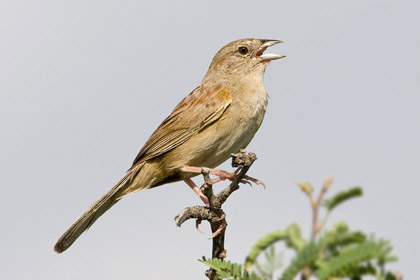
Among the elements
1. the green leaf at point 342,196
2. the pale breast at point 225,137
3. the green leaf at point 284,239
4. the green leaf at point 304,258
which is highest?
the pale breast at point 225,137

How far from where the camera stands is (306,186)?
5.09 feet

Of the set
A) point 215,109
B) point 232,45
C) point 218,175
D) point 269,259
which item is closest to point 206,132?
point 215,109

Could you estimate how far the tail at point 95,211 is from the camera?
21.7ft

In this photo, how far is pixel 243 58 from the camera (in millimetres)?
7508

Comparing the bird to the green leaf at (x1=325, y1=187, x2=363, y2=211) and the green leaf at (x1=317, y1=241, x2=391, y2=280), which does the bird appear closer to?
the green leaf at (x1=325, y1=187, x2=363, y2=211)

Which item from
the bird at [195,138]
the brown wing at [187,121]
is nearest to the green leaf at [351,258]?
the bird at [195,138]

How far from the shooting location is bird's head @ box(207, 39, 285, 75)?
7348 millimetres

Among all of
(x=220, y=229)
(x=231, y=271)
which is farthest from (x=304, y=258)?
(x=220, y=229)

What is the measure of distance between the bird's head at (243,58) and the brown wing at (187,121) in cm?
46

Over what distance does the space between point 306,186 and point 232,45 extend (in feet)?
20.4

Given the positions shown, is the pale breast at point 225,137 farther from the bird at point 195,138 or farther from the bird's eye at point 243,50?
the bird's eye at point 243,50

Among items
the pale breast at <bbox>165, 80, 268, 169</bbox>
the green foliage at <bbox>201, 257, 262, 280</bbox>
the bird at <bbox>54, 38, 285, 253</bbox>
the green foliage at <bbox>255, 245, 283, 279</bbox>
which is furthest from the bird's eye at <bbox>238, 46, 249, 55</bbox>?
the green foliage at <bbox>255, 245, 283, 279</bbox>

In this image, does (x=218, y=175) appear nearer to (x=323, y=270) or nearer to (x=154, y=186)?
(x=154, y=186)

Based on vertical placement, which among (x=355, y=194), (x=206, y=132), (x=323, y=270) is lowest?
(x=323, y=270)
